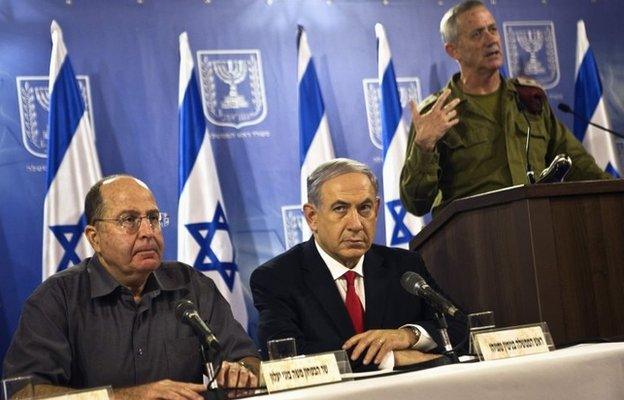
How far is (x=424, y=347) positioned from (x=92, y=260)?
1274 millimetres

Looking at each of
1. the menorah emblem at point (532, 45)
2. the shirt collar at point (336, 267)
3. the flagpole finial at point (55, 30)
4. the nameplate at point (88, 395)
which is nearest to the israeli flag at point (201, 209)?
the flagpole finial at point (55, 30)

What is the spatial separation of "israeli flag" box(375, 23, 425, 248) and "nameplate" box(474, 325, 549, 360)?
10.4 ft

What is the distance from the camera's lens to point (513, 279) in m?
4.17

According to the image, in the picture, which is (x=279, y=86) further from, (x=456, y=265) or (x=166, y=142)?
(x=456, y=265)

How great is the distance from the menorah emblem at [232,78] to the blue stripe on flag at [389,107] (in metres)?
0.86

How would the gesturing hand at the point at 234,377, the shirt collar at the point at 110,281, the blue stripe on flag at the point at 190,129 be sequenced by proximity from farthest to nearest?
the blue stripe on flag at the point at 190,129
the shirt collar at the point at 110,281
the gesturing hand at the point at 234,377

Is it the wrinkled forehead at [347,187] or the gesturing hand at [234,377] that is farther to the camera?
the wrinkled forehead at [347,187]

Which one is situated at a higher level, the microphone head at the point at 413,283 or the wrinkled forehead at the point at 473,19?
the wrinkled forehead at the point at 473,19

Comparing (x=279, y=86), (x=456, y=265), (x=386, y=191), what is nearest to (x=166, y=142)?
(x=279, y=86)

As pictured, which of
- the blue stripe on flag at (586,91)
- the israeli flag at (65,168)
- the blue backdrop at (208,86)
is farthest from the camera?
the blue stripe on flag at (586,91)

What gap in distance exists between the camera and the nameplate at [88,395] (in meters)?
2.46

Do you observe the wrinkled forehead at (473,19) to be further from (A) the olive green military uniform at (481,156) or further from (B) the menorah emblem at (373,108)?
(B) the menorah emblem at (373,108)

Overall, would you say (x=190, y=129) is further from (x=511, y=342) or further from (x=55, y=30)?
(x=511, y=342)

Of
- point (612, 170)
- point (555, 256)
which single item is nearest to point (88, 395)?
point (555, 256)
